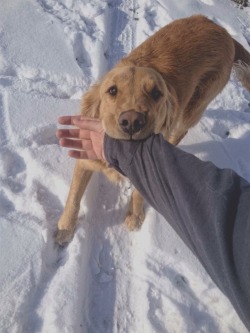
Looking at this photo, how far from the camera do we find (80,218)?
9.98ft

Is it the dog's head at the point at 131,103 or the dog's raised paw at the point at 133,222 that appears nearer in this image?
the dog's head at the point at 131,103

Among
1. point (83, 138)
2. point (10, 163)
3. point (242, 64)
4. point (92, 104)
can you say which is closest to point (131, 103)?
point (83, 138)

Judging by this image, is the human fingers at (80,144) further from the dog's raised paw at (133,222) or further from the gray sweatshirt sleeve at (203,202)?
the dog's raised paw at (133,222)

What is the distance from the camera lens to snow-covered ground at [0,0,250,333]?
2.54 metres

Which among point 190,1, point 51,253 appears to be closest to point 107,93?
point 51,253

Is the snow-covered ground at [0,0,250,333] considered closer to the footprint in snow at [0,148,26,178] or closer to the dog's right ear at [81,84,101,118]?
the footprint in snow at [0,148,26,178]

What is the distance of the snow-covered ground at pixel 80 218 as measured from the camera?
254 cm

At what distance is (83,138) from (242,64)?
2261mm

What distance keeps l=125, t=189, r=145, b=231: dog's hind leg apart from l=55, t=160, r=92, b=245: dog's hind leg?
0.44m

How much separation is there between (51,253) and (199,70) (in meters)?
2.09

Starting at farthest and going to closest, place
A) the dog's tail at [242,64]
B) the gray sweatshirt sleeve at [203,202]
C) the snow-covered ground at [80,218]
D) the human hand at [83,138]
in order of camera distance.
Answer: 1. the dog's tail at [242,64]
2. the snow-covered ground at [80,218]
3. the human hand at [83,138]
4. the gray sweatshirt sleeve at [203,202]

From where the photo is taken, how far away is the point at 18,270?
2.57 metres

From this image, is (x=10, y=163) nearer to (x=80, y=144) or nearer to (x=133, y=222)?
(x=80, y=144)

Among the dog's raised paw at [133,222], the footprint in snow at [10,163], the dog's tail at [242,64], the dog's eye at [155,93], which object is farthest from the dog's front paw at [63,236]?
the dog's tail at [242,64]
